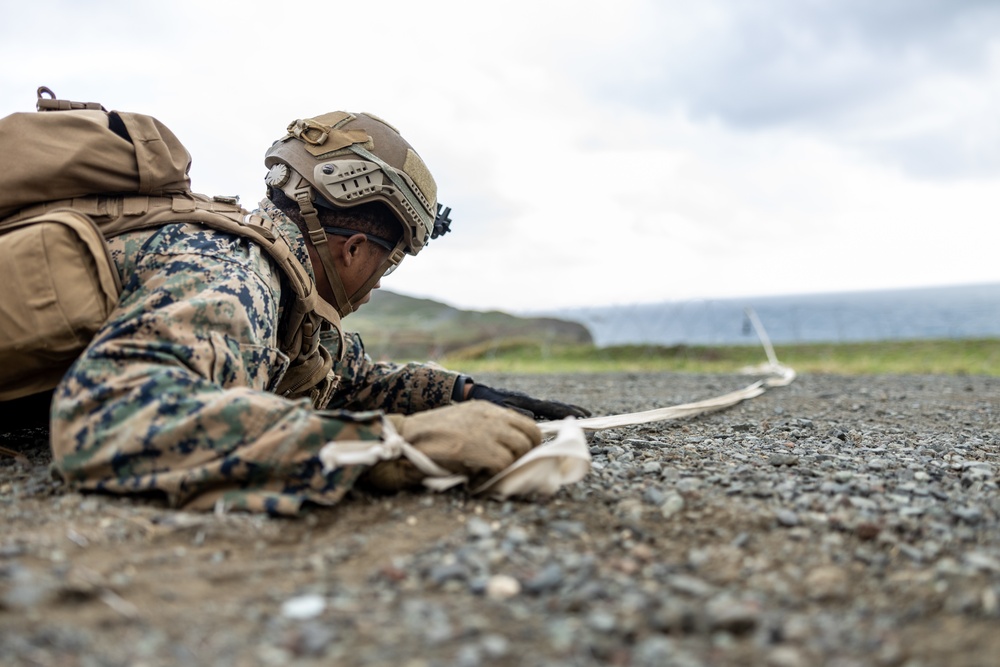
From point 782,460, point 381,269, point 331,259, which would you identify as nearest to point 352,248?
point 331,259

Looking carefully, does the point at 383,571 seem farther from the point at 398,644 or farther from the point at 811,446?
the point at 811,446

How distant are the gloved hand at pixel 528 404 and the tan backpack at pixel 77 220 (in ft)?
4.18

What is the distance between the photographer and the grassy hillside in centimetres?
1977

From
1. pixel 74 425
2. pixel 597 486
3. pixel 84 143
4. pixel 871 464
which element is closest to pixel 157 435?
pixel 74 425

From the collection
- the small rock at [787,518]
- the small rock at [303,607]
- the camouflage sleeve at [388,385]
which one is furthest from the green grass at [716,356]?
the small rock at [303,607]

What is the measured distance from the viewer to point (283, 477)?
2516 millimetres

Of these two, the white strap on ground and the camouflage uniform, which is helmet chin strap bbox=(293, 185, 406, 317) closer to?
the camouflage uniform

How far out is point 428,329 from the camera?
22078 millimetres

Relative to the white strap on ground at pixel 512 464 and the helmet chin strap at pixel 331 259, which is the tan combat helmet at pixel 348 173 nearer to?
the helmet chin strap at pixel 331 259

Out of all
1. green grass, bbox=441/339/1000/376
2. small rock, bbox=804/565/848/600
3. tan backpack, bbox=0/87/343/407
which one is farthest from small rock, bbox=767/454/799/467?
green grass, bbox=441/339/1000/376

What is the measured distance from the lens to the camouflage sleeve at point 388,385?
4.65 m

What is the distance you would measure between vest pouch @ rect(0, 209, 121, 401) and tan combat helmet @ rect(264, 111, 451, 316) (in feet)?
3.94

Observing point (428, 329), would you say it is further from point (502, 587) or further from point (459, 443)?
point (502, 587)

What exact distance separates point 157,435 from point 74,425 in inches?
13.1
